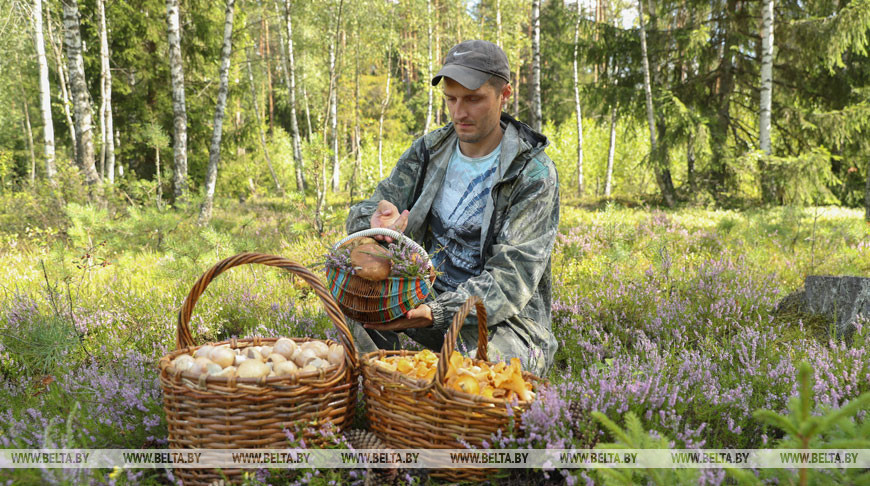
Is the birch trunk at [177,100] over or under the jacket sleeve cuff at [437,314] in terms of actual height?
over

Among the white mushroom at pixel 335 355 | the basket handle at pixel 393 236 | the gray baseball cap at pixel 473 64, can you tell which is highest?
the gray baseball cap at pixel 473 64

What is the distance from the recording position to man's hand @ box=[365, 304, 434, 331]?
2613 mm

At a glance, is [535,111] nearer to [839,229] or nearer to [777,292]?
[839,229]

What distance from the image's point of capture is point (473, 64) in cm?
310

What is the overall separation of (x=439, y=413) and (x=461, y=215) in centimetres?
170

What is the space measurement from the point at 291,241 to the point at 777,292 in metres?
6.04

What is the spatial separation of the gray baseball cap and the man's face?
0.06m

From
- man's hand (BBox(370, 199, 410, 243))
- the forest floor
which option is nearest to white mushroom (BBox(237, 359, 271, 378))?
the forest floor

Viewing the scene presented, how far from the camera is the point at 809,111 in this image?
13945 mm

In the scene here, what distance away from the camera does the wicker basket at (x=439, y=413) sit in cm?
205

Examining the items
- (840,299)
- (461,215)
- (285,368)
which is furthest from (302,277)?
(840,299)

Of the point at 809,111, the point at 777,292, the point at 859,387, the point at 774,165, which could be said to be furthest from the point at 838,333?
the point at 809,111

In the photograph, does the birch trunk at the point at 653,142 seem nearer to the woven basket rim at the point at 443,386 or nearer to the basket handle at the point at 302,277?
the woven basket rim at the point at 443,386

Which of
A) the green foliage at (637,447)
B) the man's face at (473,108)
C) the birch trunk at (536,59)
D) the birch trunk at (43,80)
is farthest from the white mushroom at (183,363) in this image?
the birch trunk at (536,59)
